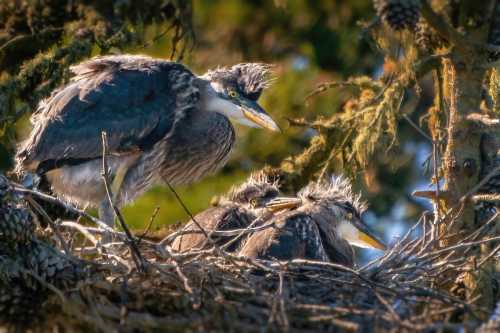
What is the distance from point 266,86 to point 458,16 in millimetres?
952

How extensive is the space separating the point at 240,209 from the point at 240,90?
0.54 m

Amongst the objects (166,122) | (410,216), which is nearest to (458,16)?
(166,122)

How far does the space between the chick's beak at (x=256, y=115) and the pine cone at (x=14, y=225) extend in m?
1.44

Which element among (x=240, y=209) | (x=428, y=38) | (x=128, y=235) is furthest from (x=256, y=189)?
(x=128, y=235)

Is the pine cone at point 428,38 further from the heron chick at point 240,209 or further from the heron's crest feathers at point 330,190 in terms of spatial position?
the heron chick at point 240,209

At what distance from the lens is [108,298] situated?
4.01 meters

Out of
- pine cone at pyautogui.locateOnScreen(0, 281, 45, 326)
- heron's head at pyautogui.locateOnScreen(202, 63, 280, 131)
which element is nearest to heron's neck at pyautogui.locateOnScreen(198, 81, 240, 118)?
heron's head at pyautogui.locateOnScreen(202, 63, 280, 131)

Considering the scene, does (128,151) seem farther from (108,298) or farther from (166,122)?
(108,298)

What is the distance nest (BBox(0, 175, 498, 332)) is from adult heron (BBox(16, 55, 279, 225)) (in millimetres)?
865

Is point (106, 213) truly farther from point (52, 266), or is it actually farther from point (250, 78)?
point (52, 266)

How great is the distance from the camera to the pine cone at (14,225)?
4152mm

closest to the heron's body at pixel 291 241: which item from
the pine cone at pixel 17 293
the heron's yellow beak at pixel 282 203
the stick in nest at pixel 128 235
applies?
the heron's yellow beak at pixel 282 203

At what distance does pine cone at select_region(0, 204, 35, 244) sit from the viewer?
4152 millimetres

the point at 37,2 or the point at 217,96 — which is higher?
the point at 37,2
